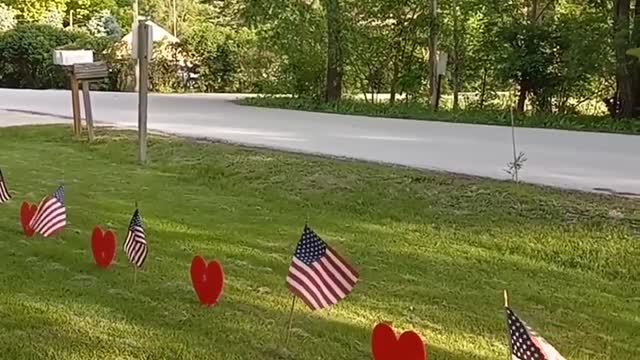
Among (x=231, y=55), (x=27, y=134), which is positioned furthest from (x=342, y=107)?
(x=231, y=55)

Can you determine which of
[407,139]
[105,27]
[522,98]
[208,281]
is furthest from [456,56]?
[105,27]

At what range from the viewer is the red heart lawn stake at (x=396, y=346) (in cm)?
283

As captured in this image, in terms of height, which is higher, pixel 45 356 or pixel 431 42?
pixel 431 42

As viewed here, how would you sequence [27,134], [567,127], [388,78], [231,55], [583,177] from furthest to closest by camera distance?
1. [231,55]
2. [388,78]
3. [567,127]
4. [27,134]
5. [583,177]

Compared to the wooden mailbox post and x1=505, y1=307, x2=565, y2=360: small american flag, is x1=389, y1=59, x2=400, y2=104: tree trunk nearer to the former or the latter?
the wooden mailbox post

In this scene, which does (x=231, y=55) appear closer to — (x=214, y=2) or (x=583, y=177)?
(x=214, y=2)

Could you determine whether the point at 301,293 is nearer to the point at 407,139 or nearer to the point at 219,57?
the point at 407,139

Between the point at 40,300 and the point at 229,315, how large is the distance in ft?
2.74

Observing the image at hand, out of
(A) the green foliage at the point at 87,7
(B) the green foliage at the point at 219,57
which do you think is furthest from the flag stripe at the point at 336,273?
(A) the green foliage at the point at 87,7

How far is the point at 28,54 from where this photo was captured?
26.5m

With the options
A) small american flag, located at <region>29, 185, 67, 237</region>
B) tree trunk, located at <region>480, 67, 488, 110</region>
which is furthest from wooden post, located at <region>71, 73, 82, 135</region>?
tree trunk, located at <region>480, 67, 488, 110</region>

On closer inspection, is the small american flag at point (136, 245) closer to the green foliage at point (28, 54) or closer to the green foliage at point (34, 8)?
the green foliage at point (28, 54)

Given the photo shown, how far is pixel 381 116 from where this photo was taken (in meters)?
15.3

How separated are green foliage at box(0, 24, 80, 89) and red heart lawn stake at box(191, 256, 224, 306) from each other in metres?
23.3
